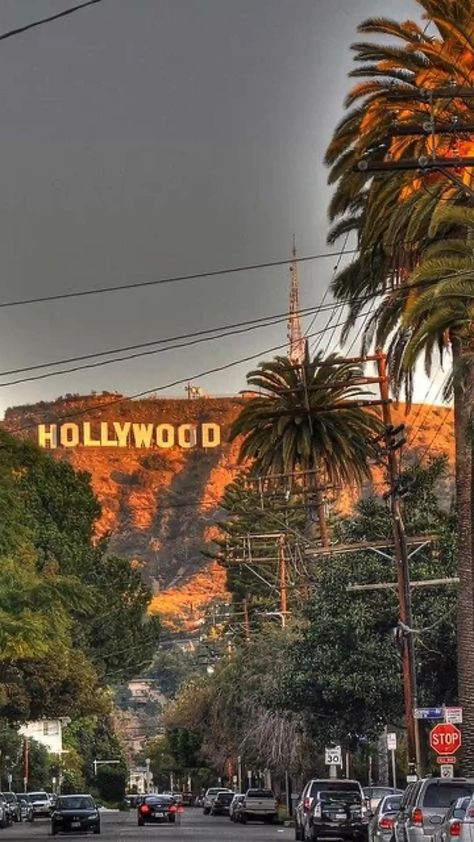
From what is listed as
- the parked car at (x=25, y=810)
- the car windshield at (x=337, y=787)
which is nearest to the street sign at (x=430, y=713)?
the car windshield at (x=337, y=787)

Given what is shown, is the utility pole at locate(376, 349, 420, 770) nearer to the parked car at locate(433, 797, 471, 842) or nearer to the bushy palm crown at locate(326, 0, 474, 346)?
the bushy palm crown at locate(326, 0, 474, 346)

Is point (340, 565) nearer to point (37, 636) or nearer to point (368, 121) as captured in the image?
point (37, 636)

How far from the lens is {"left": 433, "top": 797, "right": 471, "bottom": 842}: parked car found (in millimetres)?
25609

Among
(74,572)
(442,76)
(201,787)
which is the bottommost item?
(201,787)

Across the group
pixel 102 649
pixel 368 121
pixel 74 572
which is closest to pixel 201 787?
pixel 102 649

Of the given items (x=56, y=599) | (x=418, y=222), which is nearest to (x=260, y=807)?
(x=56, y=599)

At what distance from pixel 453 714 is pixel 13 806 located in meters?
44.9

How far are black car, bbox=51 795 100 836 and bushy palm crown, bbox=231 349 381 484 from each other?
46.1 feet

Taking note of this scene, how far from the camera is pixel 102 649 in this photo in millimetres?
101500

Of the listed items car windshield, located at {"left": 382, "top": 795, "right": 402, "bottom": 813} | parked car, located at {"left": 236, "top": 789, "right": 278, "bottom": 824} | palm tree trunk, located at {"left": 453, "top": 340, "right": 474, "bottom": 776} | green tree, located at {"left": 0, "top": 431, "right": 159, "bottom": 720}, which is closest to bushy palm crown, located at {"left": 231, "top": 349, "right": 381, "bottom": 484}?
green tree, located at {"left": 0, "top": 431, "right": 159, "bottom": 720}

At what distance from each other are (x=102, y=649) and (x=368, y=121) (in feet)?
210

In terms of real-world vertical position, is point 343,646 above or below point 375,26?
below

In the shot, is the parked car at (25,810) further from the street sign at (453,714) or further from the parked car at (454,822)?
the parked car at (454,822)

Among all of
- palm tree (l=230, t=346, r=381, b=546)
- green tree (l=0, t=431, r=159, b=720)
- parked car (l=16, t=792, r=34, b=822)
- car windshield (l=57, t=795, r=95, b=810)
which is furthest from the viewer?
parked car (l=16, t=792, r=34, b=822)
